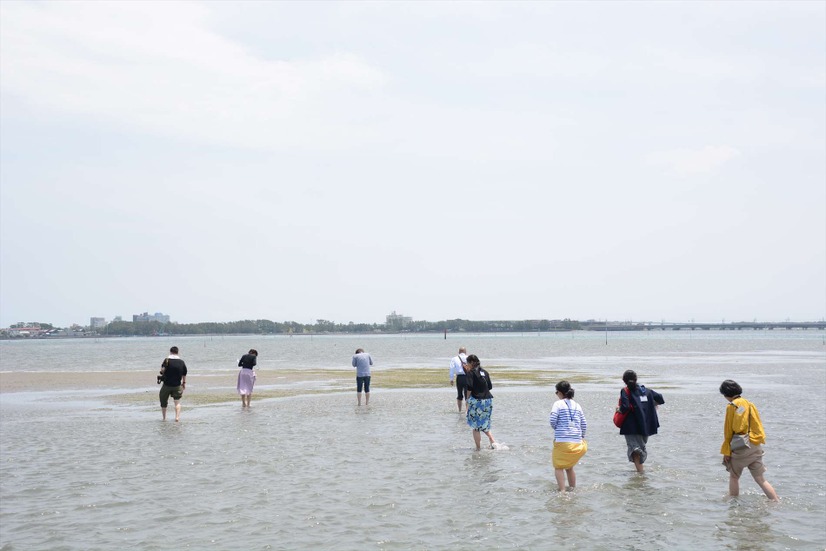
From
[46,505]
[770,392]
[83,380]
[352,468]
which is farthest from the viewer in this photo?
[83,380]

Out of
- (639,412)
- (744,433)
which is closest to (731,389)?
(744,433)

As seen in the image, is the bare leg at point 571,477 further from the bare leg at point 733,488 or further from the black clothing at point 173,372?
the black clothing at point 173,372

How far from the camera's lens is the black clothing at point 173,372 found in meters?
22.5

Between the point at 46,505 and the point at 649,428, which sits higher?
the point at 649,428

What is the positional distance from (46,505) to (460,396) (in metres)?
14.0

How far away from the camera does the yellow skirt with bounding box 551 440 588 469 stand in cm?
1237

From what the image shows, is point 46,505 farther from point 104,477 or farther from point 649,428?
point 649,428

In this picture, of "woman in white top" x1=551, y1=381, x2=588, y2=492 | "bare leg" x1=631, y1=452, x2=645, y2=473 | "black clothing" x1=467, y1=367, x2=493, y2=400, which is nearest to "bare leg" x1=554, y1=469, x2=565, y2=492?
"woman in white top" x1=551, y1=381, x2=588, y2=492

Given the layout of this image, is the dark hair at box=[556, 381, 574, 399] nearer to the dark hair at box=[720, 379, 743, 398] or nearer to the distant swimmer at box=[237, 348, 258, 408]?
the dark hair at box=[720, 379, 743, 398]

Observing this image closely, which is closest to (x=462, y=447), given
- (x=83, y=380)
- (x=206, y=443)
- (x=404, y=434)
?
(x=404, y=434)

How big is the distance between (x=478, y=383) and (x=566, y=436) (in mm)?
4244

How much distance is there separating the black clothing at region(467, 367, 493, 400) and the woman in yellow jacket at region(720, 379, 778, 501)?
18.7 ft

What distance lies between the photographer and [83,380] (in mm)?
45750

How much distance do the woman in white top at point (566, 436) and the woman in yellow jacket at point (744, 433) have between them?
2.20 metres
